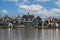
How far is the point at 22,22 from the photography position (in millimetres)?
33781

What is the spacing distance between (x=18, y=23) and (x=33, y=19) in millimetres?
2743

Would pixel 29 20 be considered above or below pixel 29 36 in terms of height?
above

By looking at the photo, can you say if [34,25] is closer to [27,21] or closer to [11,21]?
[27,21]

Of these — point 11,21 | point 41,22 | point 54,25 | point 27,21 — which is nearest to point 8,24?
point 11,21

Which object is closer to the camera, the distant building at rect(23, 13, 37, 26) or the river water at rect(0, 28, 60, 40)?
the river water at rect(0, 28, 60, 40)

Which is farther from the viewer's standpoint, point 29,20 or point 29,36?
point 29,20

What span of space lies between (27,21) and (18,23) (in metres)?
1.64

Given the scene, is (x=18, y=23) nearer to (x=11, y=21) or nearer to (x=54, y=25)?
(x=11, y=21)

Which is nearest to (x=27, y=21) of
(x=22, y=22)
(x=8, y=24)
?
(x=22, y=22)

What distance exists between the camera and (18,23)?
1309 inches

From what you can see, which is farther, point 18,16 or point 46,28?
point 18,16

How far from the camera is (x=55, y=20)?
3344 cm

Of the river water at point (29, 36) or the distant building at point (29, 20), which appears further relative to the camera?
the distant building at point (29, 20)

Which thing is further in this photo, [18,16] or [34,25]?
[18,16]
